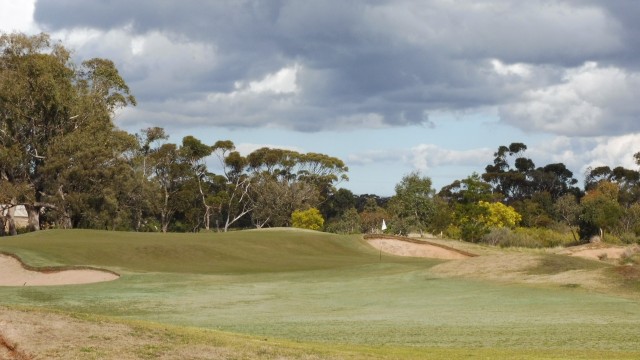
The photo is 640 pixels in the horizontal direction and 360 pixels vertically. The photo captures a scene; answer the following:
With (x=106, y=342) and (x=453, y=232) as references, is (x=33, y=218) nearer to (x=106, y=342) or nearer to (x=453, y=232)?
(x=453, y=232)

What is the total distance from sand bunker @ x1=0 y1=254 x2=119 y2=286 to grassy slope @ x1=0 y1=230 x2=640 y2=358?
1.58 metres

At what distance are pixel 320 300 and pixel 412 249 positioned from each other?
3360cm

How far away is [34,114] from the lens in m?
83.4

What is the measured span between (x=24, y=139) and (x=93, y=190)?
8.83 meters

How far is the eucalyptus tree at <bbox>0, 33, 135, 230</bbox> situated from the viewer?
80.7 m

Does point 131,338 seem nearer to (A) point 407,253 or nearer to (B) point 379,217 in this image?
(A) point 407,253

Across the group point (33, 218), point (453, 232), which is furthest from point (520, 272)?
point (33, 218)

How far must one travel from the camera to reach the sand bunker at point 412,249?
6525 centimetres

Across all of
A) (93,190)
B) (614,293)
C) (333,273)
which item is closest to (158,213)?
(93,190)

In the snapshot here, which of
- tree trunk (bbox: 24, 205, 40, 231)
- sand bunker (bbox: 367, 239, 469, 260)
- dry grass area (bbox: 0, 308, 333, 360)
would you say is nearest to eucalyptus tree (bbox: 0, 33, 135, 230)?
tree trunk (bbox: 24, 205, 40, 231)

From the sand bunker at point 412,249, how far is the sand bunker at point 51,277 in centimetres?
2816

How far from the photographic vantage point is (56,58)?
83.9m

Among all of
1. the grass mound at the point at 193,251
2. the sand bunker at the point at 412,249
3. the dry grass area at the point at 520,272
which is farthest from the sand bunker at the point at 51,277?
the sand bunker at the point at 412,249

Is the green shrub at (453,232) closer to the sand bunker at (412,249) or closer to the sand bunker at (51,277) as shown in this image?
the sand bunker at (412,249)
